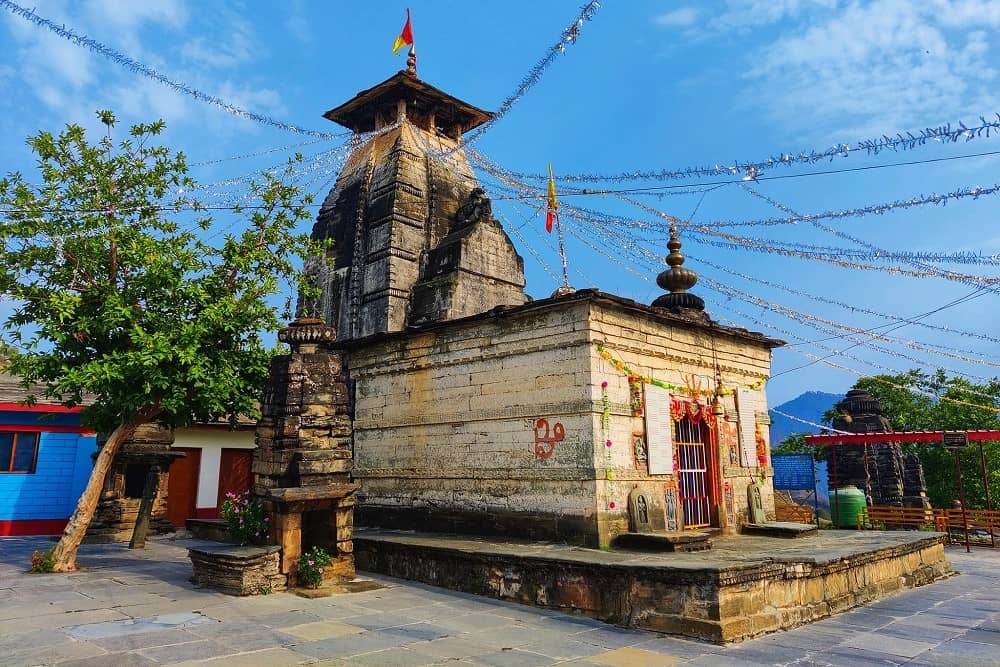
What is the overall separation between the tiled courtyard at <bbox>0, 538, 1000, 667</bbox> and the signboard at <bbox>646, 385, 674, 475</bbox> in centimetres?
383

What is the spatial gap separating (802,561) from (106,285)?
41.7 feet

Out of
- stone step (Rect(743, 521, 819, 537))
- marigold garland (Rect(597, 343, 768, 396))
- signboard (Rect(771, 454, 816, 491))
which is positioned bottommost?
stone step (Rect(743, 521, 819, 537))

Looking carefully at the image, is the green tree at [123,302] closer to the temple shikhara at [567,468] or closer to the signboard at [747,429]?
the temple shikhara at [567,468]

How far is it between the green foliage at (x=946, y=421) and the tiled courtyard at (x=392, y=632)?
1696 centimetres

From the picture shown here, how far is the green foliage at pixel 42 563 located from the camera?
11.9 metres

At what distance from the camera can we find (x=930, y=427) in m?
30.6

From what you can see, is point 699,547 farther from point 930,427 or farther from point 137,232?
point 930,427

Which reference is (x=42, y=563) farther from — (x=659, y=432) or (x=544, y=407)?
(x=659, y=432)

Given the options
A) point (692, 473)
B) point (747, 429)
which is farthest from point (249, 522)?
point (747, 429)

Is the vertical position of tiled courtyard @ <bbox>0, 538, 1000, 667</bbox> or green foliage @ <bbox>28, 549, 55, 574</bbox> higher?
green foliage @ <bbox>28, 549, 55, 574</bbox>

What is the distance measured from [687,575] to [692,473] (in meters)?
5.65

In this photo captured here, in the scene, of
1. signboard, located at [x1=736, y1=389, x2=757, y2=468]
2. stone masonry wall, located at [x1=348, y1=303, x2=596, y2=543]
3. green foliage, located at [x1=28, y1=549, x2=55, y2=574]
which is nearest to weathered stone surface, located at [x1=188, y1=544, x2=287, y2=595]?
green foliage, located at [x1=28, y1=549, x2=55, y2=574]

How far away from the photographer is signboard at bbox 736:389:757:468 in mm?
14969

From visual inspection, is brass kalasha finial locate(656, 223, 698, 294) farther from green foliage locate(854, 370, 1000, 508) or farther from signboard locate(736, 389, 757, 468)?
green foliage locate(854, 370, 1000, 508)
